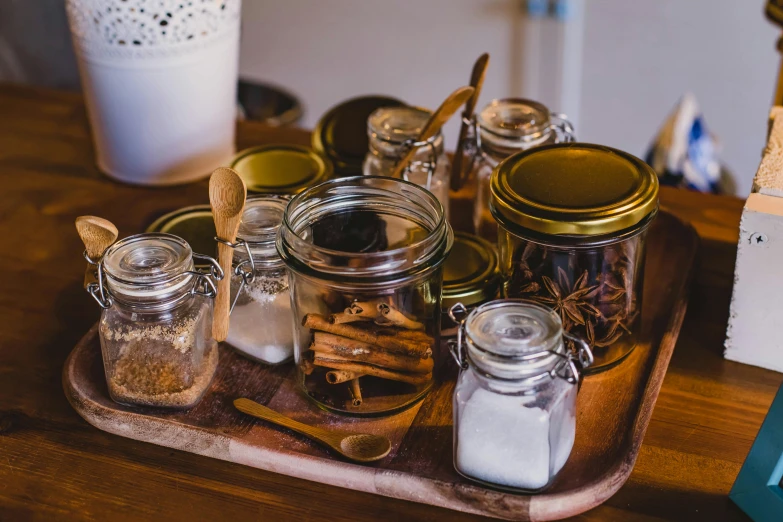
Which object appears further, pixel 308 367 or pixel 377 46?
pixel 377 46

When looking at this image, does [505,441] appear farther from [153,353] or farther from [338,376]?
[153,353]

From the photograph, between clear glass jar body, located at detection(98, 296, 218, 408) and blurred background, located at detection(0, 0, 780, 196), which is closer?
clear glass jar body, located at detection(98, 296, 218, 408)

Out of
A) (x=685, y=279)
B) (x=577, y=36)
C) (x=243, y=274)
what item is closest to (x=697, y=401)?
(x=685, y=279)

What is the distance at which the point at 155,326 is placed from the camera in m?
0.77

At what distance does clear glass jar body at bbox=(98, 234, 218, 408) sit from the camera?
2.48 feet

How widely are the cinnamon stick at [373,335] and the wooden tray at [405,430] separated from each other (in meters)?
0.06

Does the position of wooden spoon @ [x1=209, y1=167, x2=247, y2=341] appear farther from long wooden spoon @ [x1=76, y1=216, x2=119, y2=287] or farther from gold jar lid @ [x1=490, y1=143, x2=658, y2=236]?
gold jar lid @ [x1=490, y1=143, x2=658, y2=236]

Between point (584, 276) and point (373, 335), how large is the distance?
0.67 ft

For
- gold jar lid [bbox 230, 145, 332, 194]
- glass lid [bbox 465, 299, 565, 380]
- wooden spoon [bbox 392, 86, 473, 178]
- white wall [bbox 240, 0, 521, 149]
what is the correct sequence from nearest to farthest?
glass lid [bbox 465, 299, 565, 380]
wooden spoon [bbox 392, 86, 473, 178]
gold jar lid [bbox 230, 145, 332, 194]
white wall [bbox 240, 0, 521, 149]

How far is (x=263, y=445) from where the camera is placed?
0.74 metres

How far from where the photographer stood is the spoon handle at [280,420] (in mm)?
747

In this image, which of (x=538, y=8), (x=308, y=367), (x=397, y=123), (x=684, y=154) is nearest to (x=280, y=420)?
(x=308, y=367)

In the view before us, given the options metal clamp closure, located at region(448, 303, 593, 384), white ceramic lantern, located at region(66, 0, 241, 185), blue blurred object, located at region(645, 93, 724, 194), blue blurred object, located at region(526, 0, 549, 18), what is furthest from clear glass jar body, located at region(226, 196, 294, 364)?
blue blurred object, located at region(526, 0, 549, 18)

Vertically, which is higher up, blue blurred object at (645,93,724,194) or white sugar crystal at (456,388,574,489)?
white sugar crystal at (456,388,574,489)
